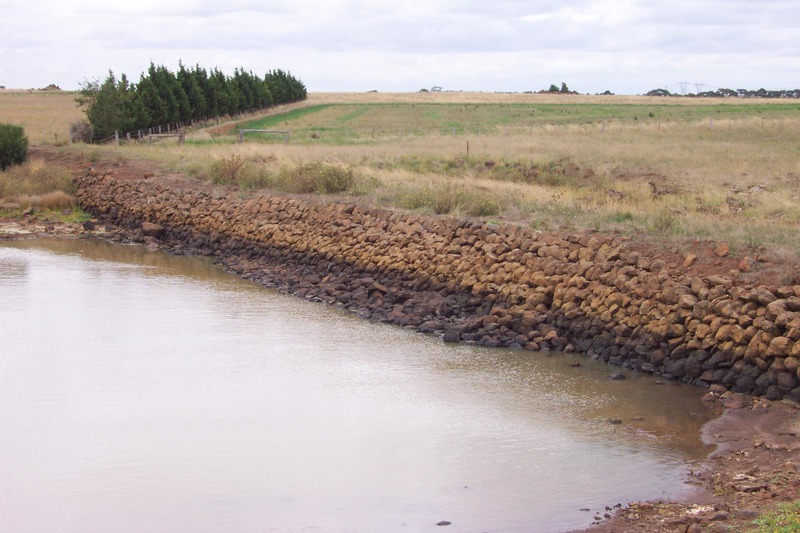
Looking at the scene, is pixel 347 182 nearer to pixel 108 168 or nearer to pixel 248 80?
pixel 108 168

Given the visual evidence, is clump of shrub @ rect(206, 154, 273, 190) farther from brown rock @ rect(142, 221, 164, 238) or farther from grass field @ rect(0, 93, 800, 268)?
brown rock @ rect(142, 221, 164, 238)

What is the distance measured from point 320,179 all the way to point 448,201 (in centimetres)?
586

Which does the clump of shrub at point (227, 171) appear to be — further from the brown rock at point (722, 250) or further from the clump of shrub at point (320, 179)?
the brown rock at point (722, 250)

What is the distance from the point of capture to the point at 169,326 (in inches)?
698

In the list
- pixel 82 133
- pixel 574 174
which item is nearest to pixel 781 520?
pixel 574 174

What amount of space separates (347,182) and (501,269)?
945cm

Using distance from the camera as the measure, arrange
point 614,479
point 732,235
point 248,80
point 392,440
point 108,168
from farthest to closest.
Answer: point 248,80 → point 108,168 → point 732,235 → point 392,440 → point 614,479

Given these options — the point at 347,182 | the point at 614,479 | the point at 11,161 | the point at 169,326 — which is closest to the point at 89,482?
the point at 614,479

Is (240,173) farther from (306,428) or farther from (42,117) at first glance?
(42,117)

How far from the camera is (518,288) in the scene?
1720cm

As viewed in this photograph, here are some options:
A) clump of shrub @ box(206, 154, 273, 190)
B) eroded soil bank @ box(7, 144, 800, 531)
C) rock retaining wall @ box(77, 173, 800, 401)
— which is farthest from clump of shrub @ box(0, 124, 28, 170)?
eroded soil bank @ box(7, 144, 800, 531)

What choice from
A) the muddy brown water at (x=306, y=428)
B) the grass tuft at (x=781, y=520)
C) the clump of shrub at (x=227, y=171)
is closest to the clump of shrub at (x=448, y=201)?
the muddy brown water at (x=306, y=428)

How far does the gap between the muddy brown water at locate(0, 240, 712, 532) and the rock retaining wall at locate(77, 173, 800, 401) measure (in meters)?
0.60

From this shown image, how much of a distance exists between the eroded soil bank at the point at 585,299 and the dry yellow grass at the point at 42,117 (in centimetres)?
2165
